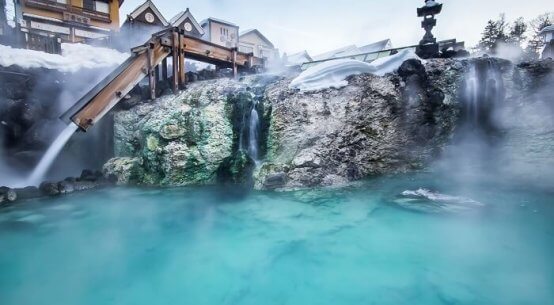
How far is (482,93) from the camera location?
8531 mm

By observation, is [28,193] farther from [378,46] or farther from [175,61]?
[378,46]

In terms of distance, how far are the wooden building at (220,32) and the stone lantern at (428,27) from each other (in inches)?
769

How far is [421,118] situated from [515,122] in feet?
9.99

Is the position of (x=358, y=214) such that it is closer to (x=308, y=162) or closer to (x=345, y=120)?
(x=308, y=162)

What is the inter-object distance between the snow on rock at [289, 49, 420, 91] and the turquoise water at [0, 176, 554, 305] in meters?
3.48

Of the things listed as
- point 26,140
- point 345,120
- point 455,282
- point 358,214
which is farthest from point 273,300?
point 26,140

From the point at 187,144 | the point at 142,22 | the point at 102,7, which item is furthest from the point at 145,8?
the point at 187,144

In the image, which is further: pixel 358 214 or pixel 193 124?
pixel 193 124

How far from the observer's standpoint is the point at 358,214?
18.3 ft

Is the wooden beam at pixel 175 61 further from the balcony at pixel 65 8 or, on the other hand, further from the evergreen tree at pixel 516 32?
the evergreen tree at pixel 516 32

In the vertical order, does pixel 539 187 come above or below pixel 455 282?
above

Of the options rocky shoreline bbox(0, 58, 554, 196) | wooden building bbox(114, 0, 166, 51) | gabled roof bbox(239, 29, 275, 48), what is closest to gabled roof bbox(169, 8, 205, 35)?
wooden building bbox(114, 0, 166, 51)

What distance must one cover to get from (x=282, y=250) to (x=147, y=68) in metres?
→ 7.35

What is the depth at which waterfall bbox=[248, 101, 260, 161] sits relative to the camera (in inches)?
322
